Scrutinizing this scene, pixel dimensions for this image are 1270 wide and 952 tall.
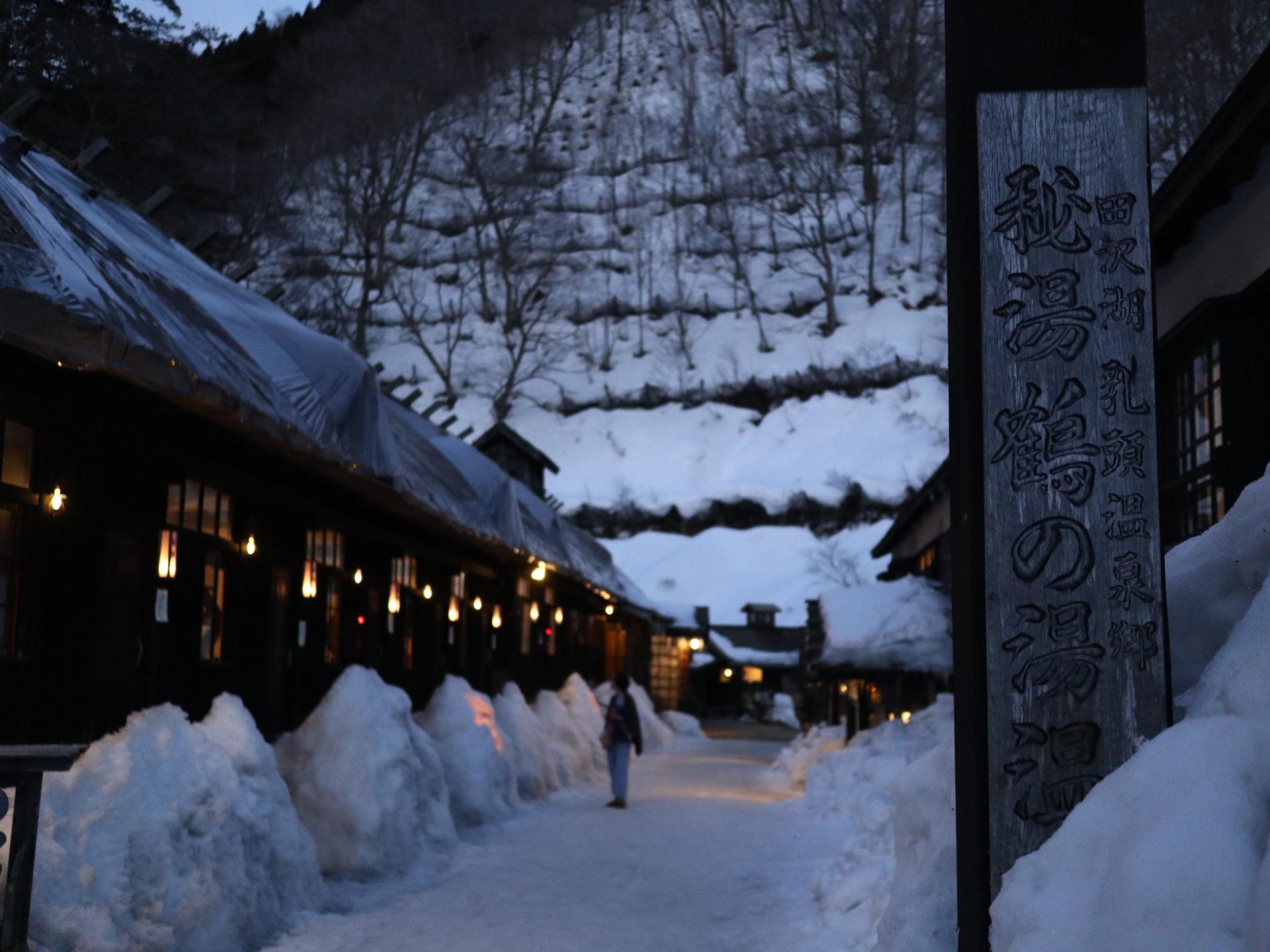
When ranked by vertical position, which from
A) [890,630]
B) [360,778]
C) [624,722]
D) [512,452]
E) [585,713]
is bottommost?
[585,713]

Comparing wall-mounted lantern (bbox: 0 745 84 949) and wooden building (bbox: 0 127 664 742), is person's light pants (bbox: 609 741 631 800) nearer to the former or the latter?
wooden building (bbox: 0 127 664 742)

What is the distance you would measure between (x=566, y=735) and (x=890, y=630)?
20.2 feet

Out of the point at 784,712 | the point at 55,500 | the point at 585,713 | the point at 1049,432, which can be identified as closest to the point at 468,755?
the point at 55,500

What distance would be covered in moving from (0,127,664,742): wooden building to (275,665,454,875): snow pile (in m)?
0.61

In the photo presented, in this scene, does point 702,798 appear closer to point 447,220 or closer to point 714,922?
point 714,922

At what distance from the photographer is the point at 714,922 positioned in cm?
876

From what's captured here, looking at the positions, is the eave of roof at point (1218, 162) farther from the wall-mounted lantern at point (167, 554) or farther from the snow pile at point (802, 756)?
the snow pile at point (802, 756)

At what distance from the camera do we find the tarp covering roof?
5816mm

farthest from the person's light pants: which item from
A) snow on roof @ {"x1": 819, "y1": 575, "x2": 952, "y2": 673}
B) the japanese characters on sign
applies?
the japanese characters on sign

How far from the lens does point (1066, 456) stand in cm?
366

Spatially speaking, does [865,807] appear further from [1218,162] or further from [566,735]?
[566,735]

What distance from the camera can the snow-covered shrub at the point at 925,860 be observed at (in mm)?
4000

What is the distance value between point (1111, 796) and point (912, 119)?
7272cm

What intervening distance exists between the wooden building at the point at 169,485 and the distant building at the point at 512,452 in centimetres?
1272
